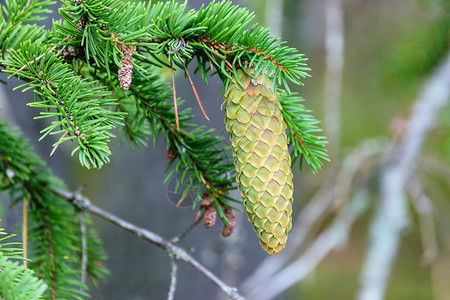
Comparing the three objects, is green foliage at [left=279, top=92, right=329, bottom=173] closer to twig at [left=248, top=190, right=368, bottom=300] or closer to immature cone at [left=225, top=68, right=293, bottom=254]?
immature cone at [left=225, top=68, right=293, bottom=254]

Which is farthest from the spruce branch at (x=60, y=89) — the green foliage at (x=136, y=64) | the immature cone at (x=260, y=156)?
the immature cone at (x=260, y=156)

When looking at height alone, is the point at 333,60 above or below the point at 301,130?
above

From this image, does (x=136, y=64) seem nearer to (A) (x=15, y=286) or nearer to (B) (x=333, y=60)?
(A) (x=15, y=286)

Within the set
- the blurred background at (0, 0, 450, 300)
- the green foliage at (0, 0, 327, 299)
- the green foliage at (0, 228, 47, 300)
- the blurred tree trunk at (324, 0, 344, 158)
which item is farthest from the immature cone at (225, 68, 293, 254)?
the blurred tree trunk at (324, 0, 344, 158)

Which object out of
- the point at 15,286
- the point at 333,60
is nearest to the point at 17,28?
the point at 15,286

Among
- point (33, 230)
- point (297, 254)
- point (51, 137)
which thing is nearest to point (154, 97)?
point (33, 230)
